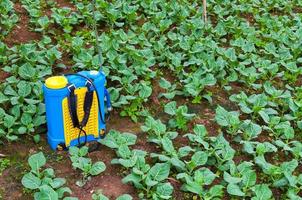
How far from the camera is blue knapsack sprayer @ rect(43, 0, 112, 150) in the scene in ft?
14.6

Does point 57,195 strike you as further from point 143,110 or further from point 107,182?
point 143,110

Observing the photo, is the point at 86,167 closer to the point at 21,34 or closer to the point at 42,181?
the point at 42,181

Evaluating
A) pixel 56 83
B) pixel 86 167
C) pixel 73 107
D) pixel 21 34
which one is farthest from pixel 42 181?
pixel 21 34

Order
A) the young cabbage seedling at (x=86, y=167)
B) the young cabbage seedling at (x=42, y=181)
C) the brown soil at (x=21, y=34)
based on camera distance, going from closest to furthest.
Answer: the young cabbage seedling at (x=42, y=181) < the young cabbage seedling at (x=86, y=167) < the brown soil at (x=21, y=34)

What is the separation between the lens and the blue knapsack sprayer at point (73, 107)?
446cm

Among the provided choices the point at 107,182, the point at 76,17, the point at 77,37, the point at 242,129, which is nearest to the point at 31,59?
the point at 77,37

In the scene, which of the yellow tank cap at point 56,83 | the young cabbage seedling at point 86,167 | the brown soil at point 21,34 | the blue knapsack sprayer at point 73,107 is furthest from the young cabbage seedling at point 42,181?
the brown soil at point 21,34

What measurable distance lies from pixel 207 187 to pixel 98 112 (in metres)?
1.29

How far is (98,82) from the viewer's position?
4.64 m

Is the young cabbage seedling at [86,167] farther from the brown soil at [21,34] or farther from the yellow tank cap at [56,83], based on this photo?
the brown soil at [21,34]

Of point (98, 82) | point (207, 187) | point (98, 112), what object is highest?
point (98, 82)

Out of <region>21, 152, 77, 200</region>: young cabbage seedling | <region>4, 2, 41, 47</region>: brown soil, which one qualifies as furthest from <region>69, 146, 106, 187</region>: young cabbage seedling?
<region>4, 2, 41, 47</region>: brown soil

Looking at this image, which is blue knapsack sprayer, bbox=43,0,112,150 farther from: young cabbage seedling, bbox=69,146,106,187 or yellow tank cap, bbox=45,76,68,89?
young cabbage seedling, bbox=69,146,106,187

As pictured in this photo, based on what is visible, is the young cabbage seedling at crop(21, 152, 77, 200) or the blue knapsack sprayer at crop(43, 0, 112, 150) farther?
the blue knapsack sprayer at crop(43, 0, 112, 150)
